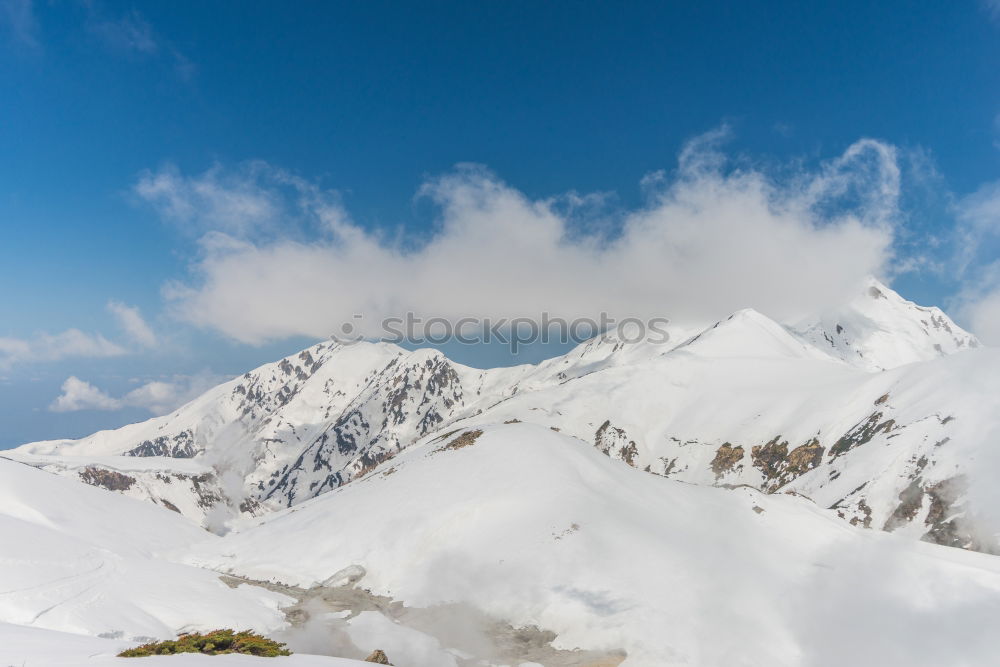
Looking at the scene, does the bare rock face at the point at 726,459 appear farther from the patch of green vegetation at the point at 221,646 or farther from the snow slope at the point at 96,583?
the patch of green vegetation at the point at 221,646

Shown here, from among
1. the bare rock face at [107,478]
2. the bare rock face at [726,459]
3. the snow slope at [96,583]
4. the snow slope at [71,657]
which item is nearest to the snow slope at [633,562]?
the snow slope at [96,583]

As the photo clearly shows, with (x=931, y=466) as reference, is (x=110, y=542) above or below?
below

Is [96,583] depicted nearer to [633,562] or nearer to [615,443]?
[633,562]

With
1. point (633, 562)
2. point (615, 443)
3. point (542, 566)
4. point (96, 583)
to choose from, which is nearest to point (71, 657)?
point (96, 583)

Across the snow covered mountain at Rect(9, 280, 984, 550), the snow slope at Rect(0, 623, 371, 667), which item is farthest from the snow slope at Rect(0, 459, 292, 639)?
the snow covered mountain at Rect(9, 280, 984, 550)

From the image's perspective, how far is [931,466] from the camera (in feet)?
218

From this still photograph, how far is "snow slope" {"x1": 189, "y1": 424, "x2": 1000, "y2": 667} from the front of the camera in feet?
79.3

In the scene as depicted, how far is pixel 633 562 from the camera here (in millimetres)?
30203

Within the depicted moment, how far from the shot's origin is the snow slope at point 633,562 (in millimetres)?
24156

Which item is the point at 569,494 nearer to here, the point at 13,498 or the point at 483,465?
the point at 483,465

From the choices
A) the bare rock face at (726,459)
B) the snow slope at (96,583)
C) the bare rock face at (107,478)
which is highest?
the bare rock face at (726,459)

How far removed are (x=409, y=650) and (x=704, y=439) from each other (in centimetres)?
11409

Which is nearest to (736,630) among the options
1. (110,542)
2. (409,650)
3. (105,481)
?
(409,650)

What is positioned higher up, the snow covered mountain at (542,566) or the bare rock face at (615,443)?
the bare rock face at (615,443)
